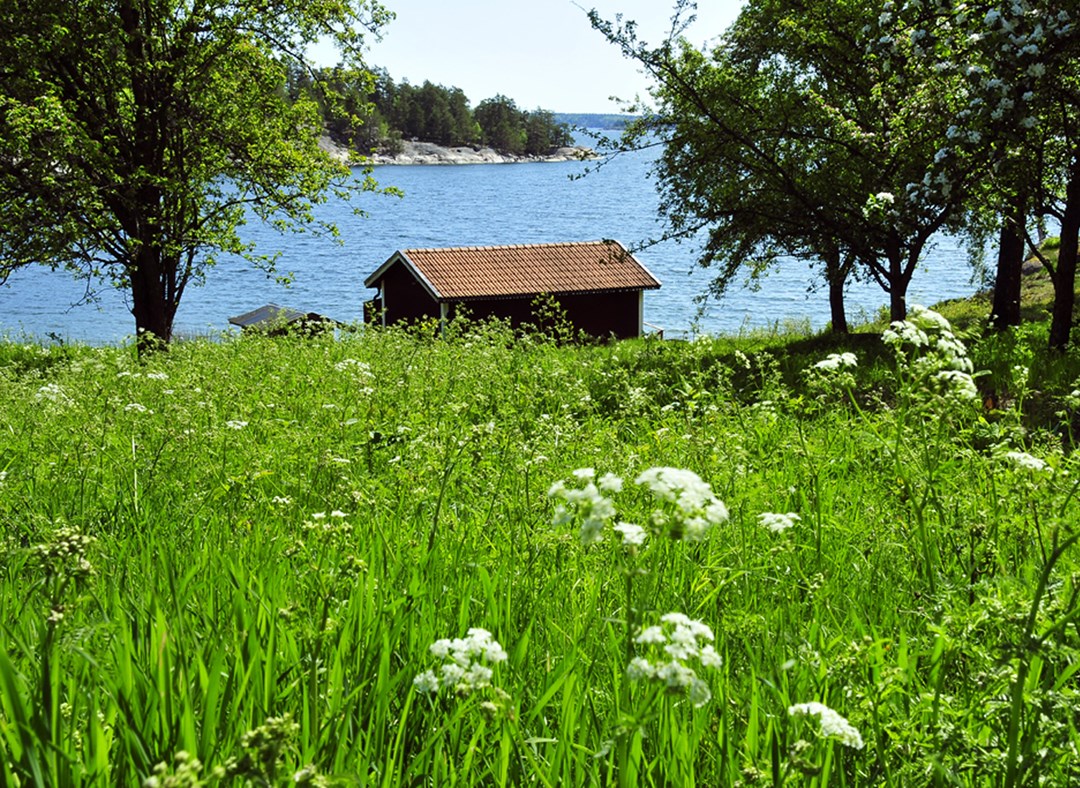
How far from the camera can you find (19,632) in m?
3.01

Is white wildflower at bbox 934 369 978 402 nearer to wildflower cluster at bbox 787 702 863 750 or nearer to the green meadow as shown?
the green meadow

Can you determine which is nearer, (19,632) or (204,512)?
(19,632)

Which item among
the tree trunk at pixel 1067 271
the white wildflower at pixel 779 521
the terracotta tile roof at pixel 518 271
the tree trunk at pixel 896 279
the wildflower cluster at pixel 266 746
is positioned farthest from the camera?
the terracotta tile roof at pixel 518 271

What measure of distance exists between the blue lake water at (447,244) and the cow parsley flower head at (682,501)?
17232 millimetres

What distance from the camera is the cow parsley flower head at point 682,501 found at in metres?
1.80

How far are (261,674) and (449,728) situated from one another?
573mm

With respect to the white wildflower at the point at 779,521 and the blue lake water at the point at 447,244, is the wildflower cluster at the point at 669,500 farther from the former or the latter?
the blue lake water at the point at 447,244

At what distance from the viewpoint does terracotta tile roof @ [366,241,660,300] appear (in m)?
40.1

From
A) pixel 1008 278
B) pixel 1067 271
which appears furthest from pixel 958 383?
pixel 1008 278

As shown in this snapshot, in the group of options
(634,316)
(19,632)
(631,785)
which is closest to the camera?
(631,785)

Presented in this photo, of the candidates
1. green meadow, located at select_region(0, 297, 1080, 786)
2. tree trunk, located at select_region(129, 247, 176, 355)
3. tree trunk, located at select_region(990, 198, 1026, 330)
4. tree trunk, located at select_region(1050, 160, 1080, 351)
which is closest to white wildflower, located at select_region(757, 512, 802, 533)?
green meadow, located at select_region(0, 297, 1080, 786)

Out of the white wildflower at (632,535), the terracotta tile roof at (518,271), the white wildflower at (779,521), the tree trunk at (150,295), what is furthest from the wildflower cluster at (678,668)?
the terracotta tile roof at (518,271)

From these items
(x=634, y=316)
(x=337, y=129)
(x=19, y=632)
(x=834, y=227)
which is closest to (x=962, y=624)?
(x=19, y=632)

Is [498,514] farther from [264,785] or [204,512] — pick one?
[264,785]
